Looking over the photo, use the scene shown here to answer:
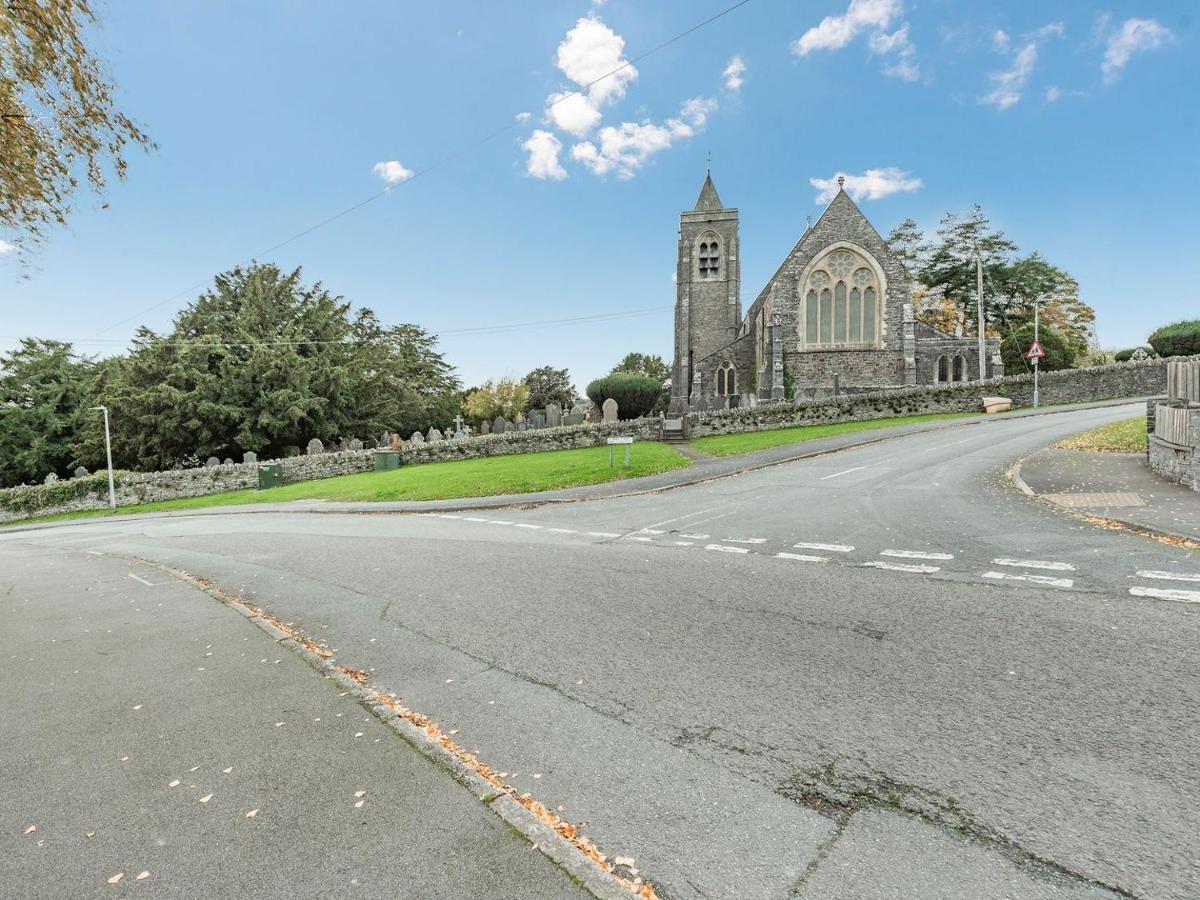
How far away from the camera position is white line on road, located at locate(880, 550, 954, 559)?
7.24 m

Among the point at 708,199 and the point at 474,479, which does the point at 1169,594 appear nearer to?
the point at 474,479

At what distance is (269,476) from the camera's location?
29344 mm

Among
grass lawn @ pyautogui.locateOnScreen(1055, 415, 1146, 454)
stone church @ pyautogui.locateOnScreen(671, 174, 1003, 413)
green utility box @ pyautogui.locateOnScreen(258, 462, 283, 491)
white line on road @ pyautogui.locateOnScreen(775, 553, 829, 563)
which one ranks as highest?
stone church @ pyautogui.locateOnScreen(671, 174, 1003, 413)

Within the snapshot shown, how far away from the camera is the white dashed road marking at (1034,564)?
6424mm

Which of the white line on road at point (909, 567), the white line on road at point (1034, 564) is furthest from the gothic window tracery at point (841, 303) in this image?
the white line on road at point (909, 567)

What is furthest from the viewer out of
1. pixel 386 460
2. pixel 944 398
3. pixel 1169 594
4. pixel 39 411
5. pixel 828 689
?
pixel 39 411

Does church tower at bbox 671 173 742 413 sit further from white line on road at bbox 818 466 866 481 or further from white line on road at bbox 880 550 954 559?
white line on road at bbox 880 550 954 559

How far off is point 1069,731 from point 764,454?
1758 cm

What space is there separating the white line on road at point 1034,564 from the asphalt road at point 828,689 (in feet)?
0.14

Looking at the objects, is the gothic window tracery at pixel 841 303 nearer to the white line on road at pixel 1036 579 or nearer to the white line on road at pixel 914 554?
the white line on road at pixel 914 554

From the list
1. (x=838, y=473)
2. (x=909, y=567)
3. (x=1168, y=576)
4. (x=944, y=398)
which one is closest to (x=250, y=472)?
(x=838, y=473)

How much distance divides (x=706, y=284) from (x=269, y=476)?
3831 centimetres

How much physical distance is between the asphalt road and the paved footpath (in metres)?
0.46

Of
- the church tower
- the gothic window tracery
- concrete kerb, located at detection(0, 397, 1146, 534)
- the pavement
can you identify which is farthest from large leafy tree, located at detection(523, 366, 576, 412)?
the pavement
